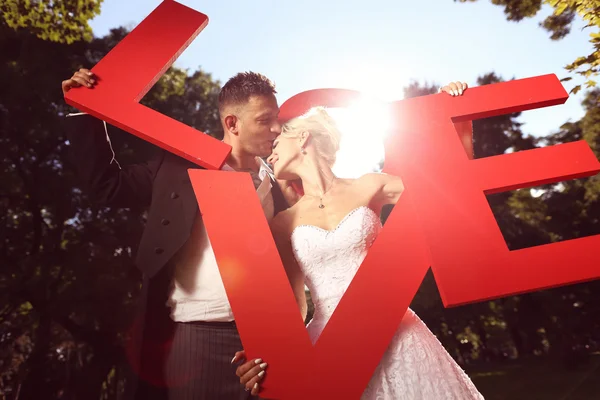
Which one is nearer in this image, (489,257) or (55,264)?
(489,257)

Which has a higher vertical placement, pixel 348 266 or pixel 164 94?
pixel 164 94

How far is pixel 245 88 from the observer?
3.35 m

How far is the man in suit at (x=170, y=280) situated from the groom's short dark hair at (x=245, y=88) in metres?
0.77

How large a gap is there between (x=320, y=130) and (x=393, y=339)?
5.64 ft

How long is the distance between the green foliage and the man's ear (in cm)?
381

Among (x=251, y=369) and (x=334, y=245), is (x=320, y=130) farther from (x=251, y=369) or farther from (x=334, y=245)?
(x=251, y=369)

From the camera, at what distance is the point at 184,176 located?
285 centimetres

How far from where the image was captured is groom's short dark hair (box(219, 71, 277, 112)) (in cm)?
332

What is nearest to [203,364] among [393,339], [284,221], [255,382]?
[255,382]

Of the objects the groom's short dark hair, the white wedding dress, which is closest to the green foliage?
the groom's short dark hair

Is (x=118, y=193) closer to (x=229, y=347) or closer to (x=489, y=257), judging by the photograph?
(x=229, y=347)

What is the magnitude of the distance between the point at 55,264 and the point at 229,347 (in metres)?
9.58

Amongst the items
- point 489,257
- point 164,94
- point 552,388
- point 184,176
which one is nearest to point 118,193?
point 184,176

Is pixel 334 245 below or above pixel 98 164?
below
